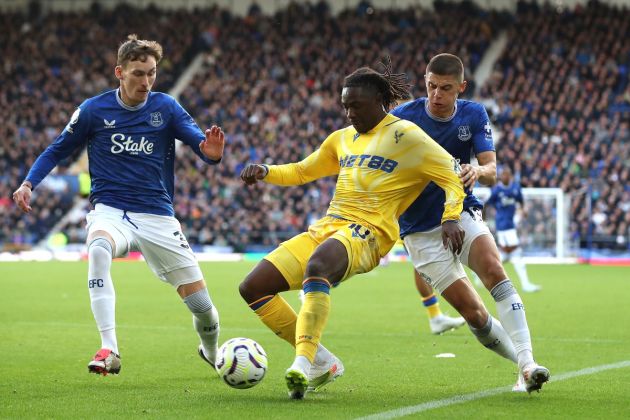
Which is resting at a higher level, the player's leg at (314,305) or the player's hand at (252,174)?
the player's hand at (252,174)

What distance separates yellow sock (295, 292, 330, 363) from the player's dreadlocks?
153cm

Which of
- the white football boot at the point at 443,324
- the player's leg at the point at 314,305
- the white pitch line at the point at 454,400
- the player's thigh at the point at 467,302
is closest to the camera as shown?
the white pitch line at the point at 454,400

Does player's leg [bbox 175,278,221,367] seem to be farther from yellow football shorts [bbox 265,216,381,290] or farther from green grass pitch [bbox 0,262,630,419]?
yellow football shorts [bbox 265,216,381,290]

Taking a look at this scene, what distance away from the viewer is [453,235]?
704 cm

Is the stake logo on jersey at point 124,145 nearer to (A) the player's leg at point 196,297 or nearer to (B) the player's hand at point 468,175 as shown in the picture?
(A) the player's leg at point 196,297

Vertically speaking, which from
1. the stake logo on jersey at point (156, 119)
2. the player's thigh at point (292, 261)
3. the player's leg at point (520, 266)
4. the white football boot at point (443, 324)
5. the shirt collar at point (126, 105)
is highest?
the shirt collar at point (126, 105)

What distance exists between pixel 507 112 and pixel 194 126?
29082 millimetres

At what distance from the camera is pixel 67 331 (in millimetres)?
12625

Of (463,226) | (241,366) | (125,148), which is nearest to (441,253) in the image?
(463,226)

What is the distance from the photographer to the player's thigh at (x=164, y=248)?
8.14 metres

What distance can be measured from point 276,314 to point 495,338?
5.39ft

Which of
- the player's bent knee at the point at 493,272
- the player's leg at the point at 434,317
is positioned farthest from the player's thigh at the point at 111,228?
the player's leg at the point at 434,317

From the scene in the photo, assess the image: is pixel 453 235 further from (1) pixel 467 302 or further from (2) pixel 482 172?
(1) pixel 467 302

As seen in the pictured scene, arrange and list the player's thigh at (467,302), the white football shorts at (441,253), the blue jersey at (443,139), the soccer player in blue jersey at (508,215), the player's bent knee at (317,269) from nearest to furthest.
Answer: the player's bent knee at (317,269) → the player's thigh at (467,302) → the white football shorts at (441,253) → the blue jersey at (443,139) → the soccer player in blue jersey at (508,215)
